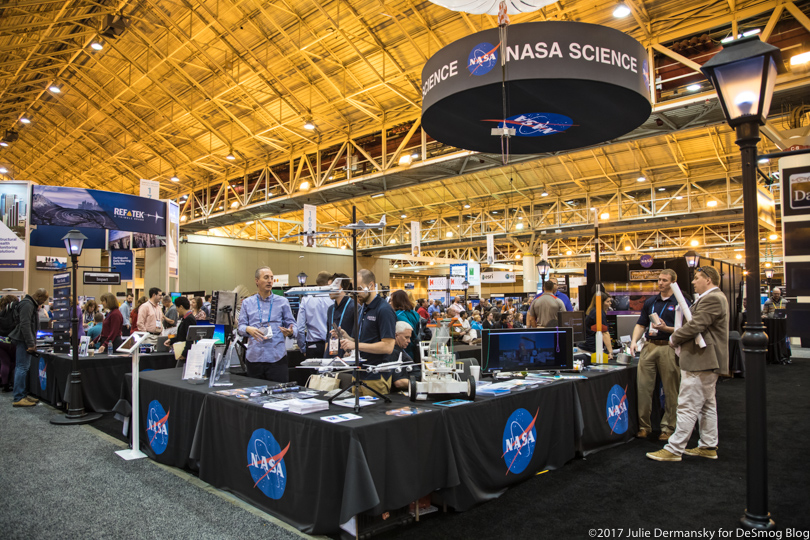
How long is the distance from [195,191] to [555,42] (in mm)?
20629

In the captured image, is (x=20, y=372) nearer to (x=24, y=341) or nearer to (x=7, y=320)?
(x=24, y=341)

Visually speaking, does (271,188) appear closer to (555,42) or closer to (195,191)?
(195,191)

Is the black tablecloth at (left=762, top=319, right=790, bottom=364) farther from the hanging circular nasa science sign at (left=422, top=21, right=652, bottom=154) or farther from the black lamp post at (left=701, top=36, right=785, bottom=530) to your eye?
the black lamp post at (left=701, top=36, right=785, bottom=530)

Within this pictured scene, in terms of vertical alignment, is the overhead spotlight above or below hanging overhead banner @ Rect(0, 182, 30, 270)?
above

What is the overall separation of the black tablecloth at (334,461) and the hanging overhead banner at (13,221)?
982 cm

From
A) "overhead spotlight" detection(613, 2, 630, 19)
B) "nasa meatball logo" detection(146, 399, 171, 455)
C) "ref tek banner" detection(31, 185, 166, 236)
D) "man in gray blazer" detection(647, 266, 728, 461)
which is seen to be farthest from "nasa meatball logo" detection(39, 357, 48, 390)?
"overhead spotlight" detection(613, 2, 630, 19)

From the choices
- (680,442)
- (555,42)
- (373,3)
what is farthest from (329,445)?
(373,3)

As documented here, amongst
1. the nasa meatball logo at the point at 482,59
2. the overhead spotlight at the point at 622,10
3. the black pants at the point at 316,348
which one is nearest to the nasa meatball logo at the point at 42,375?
the black pants at the point at 316,348

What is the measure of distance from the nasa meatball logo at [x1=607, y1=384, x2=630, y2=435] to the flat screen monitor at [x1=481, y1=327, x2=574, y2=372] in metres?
0.65

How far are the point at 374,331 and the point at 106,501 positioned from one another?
2036 mm

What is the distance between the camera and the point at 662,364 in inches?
176

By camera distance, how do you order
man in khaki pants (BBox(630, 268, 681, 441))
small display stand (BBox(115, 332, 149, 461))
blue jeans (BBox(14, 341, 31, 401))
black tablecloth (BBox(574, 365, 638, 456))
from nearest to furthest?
black tablecloth (BBox(574, 365, 638, 456)) < small display stand (BBox(115, 332, 149, 461)) < man in khaki pants (BBox(630, 268, 681, 441)) < blue jeans (BBox(14, 341, 31, 401))

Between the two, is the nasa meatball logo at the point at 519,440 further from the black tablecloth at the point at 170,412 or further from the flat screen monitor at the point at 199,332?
the flat screen monitor at the point at 199,332

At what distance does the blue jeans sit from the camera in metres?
6.45
